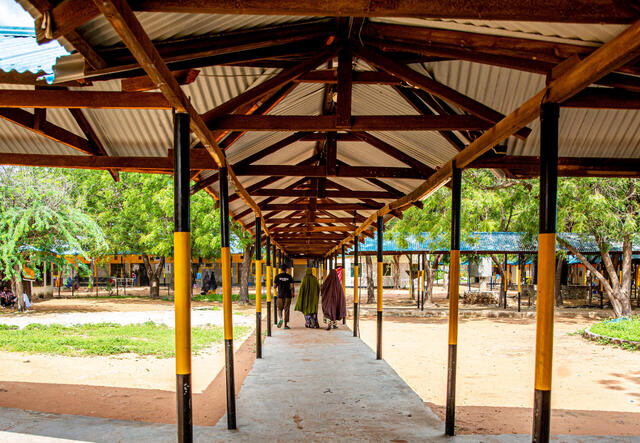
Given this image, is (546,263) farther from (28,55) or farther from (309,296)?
(309,296)

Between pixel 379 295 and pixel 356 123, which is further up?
pixel 356 123

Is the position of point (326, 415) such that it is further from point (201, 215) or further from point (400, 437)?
point (201, 215)

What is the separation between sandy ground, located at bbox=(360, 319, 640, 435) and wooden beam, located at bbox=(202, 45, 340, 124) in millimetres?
3860

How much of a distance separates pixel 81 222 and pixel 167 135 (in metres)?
15.3

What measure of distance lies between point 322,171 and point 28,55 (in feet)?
12.6

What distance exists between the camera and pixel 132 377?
28.5ft

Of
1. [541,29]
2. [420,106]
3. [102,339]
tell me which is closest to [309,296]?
[102,339]

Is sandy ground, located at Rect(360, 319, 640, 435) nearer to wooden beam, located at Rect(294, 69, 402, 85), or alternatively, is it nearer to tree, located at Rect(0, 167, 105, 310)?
wooden beam, located at Rect(294, 69, 402, 85)

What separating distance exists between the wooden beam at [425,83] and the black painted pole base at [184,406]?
9.33ft

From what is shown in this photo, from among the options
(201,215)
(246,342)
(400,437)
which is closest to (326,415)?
(400,437)

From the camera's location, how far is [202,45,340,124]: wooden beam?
446 cm

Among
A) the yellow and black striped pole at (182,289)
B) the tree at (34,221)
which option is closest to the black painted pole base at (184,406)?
the yellow and black striped pole at (182,289)

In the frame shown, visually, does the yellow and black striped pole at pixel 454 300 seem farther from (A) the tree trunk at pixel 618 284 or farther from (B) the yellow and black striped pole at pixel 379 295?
(A) the tree trunk at pixel 618 284

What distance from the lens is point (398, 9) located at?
8.38 feet
